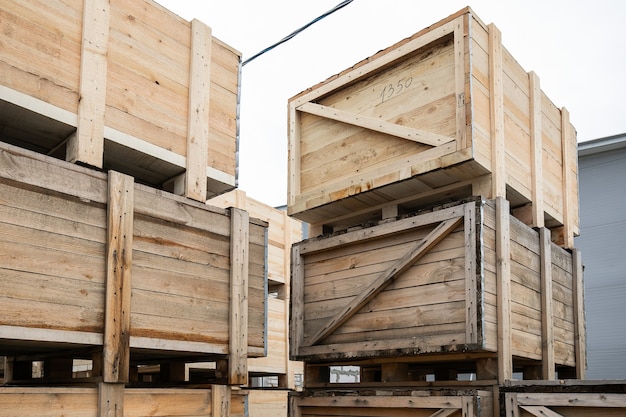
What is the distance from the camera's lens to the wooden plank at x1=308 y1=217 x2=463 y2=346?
18.9ft

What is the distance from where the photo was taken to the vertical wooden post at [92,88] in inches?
184

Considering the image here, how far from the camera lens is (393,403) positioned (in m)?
5.84

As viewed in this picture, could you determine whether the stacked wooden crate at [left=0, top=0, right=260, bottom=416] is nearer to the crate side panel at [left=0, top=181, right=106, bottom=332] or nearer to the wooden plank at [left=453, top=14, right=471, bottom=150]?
the crate side panel at [left=0, top=181, right=106, bottom=332]

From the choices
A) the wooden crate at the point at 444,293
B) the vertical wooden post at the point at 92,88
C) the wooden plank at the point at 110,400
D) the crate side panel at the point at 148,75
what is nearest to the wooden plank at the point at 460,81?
the wooden crate at the point at 444,293

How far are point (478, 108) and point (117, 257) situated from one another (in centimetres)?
327

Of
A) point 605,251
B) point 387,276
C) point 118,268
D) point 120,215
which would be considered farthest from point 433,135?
point 605,251

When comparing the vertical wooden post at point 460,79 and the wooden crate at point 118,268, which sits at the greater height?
the vertical wooden post at point 460,79

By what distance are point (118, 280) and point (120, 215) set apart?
1.47 ft

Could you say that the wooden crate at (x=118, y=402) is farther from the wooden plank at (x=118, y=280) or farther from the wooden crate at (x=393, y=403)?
the wooden crate at (x=393, y=403)

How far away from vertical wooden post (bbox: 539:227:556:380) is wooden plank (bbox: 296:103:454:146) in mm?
1495

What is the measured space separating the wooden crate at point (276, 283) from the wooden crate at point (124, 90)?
402 cm

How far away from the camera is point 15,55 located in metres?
4.38

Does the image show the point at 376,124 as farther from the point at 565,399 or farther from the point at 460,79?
the point at 565,399

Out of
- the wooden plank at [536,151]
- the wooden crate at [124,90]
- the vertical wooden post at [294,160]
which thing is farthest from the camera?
the vertical wooden post at [294,160]
